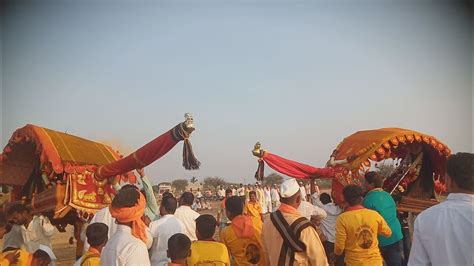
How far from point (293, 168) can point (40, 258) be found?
186 inches

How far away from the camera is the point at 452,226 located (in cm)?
259

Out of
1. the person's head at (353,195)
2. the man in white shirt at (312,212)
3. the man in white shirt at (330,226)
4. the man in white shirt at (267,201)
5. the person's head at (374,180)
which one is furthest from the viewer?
the man in white shirt at (267,201)

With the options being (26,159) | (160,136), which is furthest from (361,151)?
(26,159)

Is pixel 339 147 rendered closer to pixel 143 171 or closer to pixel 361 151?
pixel 361 151

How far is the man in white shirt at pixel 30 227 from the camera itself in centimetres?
515

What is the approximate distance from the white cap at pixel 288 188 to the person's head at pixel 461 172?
1.49 m

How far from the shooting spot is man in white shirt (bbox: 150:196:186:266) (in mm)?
4570

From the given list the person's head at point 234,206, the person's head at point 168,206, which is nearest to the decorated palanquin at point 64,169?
the person's head at point 168,206

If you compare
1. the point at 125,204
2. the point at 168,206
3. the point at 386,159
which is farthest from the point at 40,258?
the point at 386,159

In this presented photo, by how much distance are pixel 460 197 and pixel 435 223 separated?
0.77 ft

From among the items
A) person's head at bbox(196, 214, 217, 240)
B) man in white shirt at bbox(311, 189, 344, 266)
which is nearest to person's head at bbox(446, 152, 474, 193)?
person's head at bbox(196, 214, 217, 240)

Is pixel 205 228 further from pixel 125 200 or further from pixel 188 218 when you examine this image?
pixel 188 218

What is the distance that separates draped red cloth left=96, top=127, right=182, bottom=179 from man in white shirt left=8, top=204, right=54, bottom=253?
1238 millimetres

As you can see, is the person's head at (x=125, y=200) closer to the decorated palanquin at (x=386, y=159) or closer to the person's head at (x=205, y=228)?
the person's head at (x=205, y=228)
